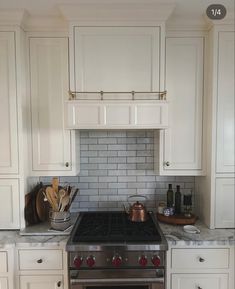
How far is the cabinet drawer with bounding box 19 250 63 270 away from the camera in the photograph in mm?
1722

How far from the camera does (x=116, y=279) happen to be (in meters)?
1.64

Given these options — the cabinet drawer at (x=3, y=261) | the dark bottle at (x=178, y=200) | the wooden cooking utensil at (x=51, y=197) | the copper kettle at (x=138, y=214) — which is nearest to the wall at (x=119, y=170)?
the dark bottle at (x=178, y=200)

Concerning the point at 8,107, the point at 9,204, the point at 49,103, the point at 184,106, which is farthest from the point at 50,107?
the point at 184,106

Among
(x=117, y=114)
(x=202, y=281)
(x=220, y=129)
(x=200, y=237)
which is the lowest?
(x=202, y=281)

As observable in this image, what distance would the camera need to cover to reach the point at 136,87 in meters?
1.86

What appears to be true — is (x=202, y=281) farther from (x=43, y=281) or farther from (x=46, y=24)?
(x=46, y=24)

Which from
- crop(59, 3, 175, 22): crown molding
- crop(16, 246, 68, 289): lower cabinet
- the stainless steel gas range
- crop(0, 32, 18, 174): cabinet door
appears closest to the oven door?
the stainless steel gas range

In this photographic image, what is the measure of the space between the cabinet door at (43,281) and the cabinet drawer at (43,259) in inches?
2.6

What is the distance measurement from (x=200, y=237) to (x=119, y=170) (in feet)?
2.88

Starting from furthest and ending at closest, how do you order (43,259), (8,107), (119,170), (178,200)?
(119,170) < (178,200) < (8,107) < (43,259)

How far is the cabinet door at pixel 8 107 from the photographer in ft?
5.99

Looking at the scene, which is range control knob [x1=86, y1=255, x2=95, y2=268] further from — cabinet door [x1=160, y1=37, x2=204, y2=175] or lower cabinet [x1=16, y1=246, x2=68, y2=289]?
cabinet door [x1=160, y1=37, x2=204, y2=175]

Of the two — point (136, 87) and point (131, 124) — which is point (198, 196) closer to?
point (131, 124)

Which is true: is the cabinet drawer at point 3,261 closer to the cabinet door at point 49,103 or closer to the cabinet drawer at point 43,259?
the cabinet drawer at point 43,259
